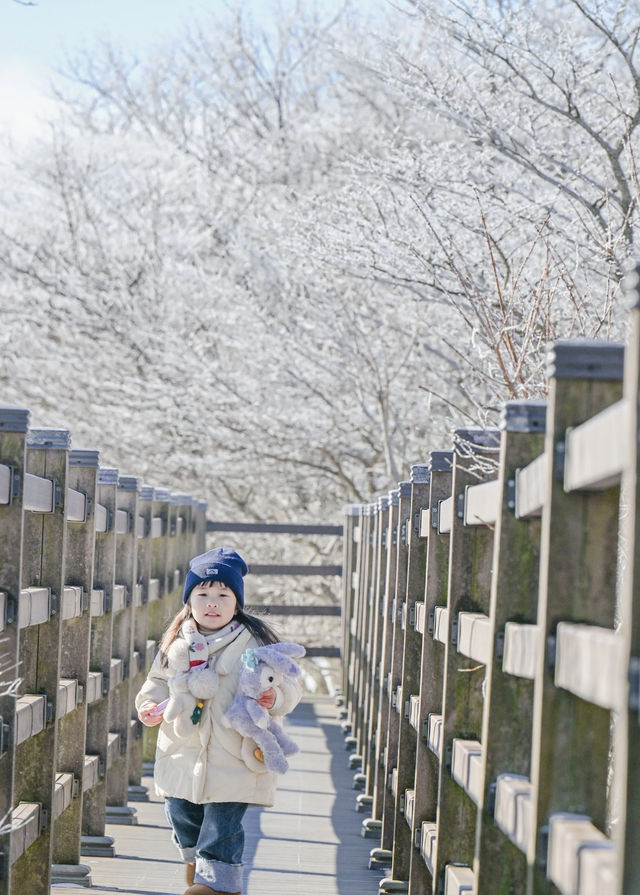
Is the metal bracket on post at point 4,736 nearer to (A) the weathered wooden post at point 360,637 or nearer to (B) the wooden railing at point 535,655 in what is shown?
(B) the wooden railing at point 535,655

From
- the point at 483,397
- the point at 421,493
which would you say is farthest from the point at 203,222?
the point at 421,493

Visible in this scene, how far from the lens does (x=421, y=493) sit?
184 inches

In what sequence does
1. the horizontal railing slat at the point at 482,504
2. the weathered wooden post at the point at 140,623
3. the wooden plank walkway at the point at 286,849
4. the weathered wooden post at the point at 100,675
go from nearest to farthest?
the horizontal railing slat at the point at 482,504 → the wooden plank walkway at the point at 286,849 → the weathered wooden post at the point at 100,675 → the weathered wooden post at the point at 140,623

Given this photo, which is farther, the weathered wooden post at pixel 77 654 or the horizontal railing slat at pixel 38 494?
the weathered wooden post at pixel 77 654

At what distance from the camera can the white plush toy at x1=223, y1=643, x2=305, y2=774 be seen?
375 cm

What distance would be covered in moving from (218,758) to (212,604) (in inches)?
18.4

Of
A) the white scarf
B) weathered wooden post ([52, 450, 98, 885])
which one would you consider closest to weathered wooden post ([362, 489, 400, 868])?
weathered wooden post ([52, 450, 98, 885])

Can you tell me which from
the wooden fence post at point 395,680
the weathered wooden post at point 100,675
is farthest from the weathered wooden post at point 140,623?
the wooden fence post at point 395,680

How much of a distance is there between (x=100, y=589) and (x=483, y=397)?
519 centimetres

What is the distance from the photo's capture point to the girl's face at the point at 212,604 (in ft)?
13.0

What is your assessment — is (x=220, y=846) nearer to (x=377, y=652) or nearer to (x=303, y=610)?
(x=377, y=652)

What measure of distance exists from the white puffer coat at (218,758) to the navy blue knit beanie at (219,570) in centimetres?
23

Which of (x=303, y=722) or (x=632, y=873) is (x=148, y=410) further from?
(x=632, y=873)

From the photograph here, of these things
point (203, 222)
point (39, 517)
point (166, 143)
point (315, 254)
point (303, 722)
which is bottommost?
point (303, 722)
